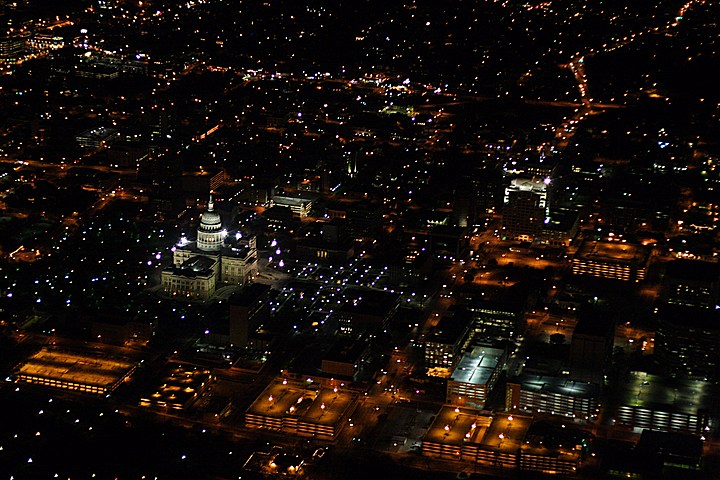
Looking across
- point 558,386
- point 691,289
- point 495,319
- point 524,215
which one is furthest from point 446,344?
point 524,215

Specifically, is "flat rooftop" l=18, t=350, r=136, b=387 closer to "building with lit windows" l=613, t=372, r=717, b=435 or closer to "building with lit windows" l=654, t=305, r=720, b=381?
"building with lit windows" l=613, t=372, r=717, b=435

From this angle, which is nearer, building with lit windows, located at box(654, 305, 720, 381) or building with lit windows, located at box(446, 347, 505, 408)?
building with lit windows, located at box(446, 347, 505, 408)

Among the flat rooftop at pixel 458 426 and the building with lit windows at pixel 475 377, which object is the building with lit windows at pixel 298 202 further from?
the flat rooftop at pixel 458 426

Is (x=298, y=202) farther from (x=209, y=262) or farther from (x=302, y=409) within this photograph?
(x=302, y=409)

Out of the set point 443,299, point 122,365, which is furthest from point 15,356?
point 443,299

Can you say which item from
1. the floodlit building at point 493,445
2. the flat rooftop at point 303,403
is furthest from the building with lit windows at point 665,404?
the flat rooftop at point 303,403

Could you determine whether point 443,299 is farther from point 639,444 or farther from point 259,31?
point 259,31

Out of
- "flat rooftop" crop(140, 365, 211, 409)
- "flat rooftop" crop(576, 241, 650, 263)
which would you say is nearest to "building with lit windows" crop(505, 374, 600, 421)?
"flat rooftop" crop(140, 365, 211, 409)
